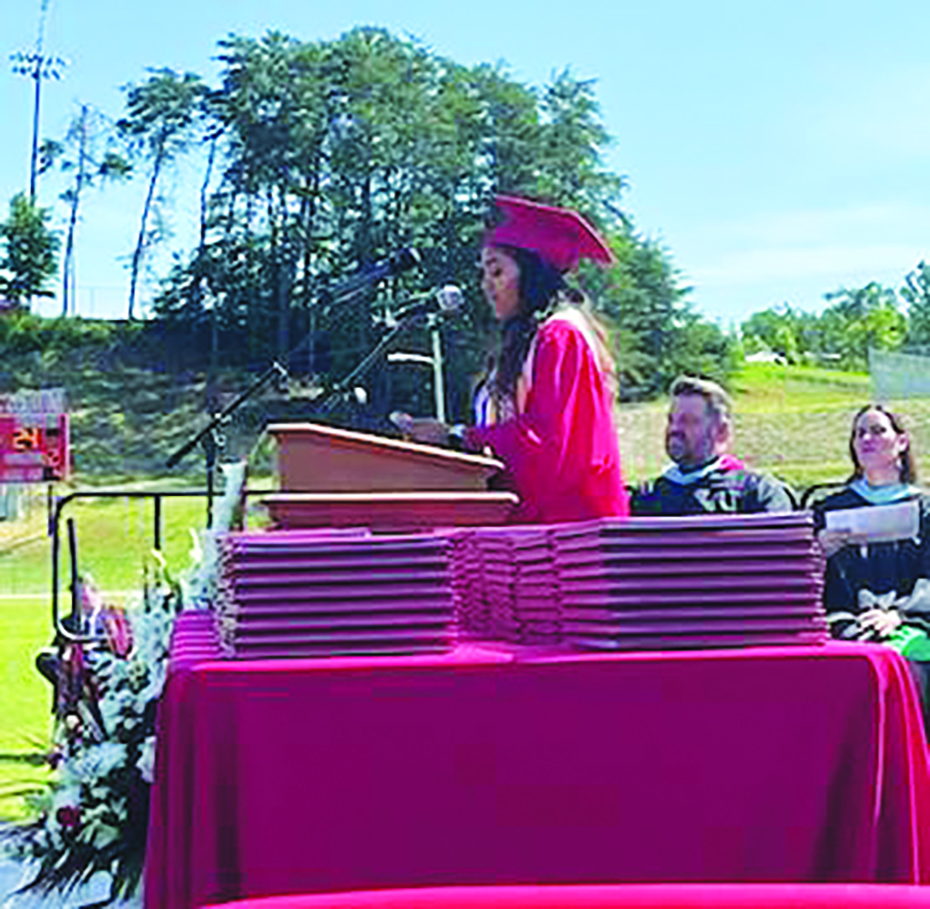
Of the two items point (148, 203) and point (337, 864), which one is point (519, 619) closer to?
point (337, 864)

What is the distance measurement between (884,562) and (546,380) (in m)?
2.08

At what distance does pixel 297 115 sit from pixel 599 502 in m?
63.3

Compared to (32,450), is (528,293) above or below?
below

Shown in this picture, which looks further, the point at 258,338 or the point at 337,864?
the point at 258,338

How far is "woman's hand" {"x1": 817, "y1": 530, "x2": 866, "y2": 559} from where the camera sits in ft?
13.4

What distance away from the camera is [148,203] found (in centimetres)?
7131

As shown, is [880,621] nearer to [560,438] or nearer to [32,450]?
[560,438]

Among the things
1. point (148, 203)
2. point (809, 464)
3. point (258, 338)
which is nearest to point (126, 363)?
point (258, 338)

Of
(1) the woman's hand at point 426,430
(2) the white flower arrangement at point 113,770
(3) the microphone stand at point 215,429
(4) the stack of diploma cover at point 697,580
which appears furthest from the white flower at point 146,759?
(3) the microphone stand at point 215,429

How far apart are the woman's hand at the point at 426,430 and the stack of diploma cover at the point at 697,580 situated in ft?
2.45

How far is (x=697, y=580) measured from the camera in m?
2.75

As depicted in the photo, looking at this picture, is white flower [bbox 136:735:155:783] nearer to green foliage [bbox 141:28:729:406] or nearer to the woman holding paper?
the woman holding paper

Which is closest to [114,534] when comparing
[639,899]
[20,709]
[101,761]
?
[20,709]

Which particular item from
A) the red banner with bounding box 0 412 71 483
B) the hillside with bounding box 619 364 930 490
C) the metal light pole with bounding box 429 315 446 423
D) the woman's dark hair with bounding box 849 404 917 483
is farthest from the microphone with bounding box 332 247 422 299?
the hillside with bounding box 619 364 930 490
